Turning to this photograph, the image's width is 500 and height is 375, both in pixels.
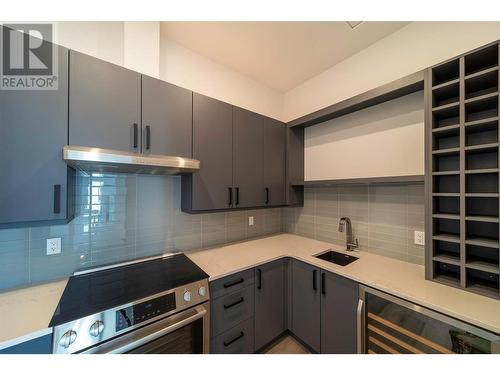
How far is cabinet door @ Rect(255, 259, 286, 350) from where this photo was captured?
1498 mm

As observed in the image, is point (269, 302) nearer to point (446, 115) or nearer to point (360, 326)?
point (360, 326)

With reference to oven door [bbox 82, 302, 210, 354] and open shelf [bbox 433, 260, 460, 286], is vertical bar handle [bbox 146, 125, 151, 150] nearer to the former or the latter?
oven door [bbox 82, 302, 210, 354]

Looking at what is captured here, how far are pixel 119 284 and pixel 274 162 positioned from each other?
1600 millimetres

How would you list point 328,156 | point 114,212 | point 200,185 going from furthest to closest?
point 328,156 → point 200,185 → point 114,212

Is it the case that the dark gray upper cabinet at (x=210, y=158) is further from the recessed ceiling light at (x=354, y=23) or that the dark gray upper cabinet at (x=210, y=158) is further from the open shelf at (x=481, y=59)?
the open shelf at (x=481, y=59)

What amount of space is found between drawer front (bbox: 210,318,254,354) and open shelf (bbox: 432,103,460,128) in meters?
1.91

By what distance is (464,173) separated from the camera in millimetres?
1025

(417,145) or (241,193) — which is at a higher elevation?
(417,145)

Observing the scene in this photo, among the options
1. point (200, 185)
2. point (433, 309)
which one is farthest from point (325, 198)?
point (200, 185)

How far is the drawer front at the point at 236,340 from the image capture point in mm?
1258

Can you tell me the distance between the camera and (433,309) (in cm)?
93

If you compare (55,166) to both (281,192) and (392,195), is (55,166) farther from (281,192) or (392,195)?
(392,195)

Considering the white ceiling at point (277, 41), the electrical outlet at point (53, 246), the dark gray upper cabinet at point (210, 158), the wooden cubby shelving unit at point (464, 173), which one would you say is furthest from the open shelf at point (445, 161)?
the electrical outlet at point (53, 246)
